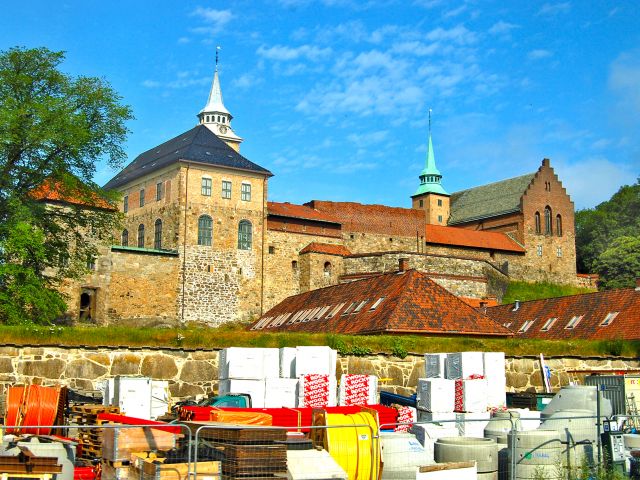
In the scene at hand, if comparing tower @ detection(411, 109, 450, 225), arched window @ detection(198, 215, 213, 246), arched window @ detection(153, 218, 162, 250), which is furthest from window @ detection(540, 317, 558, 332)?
tower @ detection(411, 109, 450, 225)

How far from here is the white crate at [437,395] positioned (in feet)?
63.2

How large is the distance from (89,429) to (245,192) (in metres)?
45.9

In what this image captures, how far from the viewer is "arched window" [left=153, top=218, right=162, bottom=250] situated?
5875 cm

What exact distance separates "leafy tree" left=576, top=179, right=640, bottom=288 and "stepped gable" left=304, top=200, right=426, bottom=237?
56.1 feet

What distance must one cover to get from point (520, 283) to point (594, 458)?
62801mm

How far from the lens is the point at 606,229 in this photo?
8356 centimetres

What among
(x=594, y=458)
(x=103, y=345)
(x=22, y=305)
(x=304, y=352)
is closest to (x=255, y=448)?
(x=594, y=458)

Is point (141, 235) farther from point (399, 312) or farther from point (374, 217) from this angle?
point (399, 312)

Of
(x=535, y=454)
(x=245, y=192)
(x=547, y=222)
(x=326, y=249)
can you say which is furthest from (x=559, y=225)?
(x=535, y=454)

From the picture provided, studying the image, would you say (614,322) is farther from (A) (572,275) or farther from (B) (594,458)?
(A) (572,275)

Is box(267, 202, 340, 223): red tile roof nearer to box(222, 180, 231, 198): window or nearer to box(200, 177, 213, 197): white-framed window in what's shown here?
box(222, 180, 231, 198): window

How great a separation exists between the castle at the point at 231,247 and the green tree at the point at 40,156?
11.9 meters

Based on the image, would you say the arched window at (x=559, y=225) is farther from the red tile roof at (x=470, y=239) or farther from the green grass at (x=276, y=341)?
the green grass at (x=276, y=341)

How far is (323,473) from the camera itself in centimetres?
1219
